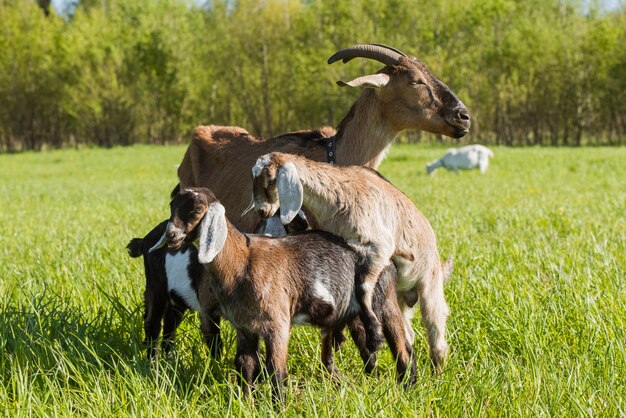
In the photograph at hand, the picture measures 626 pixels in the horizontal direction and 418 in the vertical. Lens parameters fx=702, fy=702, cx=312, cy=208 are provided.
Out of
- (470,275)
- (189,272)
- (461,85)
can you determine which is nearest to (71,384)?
(189,272)

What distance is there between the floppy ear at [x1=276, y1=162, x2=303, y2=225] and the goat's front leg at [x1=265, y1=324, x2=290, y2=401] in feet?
1.49

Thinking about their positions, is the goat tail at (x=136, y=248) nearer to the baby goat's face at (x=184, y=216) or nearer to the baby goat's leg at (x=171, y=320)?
the baby goat's leg at (x=171, y=320)

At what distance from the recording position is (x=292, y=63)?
4722 cm

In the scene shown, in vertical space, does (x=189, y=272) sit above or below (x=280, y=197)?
below

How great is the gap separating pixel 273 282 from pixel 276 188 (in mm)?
386

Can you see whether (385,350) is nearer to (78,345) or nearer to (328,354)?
(328,354)

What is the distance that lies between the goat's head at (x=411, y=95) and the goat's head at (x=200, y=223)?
4.70 ft

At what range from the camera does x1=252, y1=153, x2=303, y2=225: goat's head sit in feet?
8.69

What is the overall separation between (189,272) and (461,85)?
44516 millimetres

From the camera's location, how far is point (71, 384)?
3.13 meters

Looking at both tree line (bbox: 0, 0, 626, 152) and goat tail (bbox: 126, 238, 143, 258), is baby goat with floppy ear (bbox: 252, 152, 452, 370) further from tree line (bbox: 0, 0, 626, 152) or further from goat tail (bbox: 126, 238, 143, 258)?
tree line (bbox: 0, 0, 626, 152)

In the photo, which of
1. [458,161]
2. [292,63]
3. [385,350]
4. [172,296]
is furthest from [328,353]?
[292,63]

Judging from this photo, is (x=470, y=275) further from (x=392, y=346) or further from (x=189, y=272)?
(x=189, y=272)

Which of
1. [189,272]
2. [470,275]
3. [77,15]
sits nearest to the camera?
[189,272]
